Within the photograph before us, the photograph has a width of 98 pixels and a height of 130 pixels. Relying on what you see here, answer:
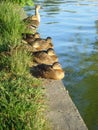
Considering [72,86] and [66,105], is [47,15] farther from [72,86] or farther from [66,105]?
[66,105]

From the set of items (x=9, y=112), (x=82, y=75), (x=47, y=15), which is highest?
(x=9, y=112)

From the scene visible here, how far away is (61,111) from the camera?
7.71 metres

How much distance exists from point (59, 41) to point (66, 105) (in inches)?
→ 344

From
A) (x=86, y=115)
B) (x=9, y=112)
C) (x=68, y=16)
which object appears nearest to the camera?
(x=9, y=112)

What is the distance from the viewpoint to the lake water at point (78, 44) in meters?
10.5

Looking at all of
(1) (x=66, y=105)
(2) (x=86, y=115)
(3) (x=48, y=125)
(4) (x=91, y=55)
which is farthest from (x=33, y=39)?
(3) (x=48, y=125)

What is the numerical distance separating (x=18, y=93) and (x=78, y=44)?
9464mm

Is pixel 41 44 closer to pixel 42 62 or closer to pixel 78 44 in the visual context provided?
pixel 42 62

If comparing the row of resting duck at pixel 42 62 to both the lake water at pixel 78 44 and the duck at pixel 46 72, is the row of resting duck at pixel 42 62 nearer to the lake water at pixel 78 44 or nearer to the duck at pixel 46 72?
the duck at pixel 46 72

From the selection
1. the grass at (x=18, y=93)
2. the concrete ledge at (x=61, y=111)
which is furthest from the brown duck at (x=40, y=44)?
the concrete ledge at (x=61, y=111)

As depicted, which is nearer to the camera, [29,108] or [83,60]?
[29,108]

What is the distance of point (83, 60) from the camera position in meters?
14.0

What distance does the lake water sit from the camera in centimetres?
1048

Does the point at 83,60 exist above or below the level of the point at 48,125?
below
